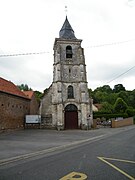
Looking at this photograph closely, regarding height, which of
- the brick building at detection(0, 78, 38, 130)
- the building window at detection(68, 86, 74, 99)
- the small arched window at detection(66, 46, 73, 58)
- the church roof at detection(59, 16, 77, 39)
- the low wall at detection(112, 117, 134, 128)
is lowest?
the low wall at detection(112, 117, 134, 128)

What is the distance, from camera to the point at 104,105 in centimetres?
7294

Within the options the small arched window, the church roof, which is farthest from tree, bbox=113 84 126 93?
the small arched window

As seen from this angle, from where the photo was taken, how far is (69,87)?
37531 mm

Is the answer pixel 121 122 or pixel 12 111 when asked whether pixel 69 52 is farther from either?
pixel 121 122

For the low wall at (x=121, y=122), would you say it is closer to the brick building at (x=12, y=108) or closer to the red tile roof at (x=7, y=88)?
the brick building at (x=12, y=108)

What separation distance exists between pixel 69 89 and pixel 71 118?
16.0 feet

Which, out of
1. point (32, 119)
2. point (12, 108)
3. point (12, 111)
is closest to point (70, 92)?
point (32, 119)

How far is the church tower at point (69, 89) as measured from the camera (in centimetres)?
3584

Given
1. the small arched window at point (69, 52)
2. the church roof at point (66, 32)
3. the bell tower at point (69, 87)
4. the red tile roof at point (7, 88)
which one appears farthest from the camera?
the church roof at point (66, 32)

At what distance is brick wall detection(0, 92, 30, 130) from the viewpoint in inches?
1216

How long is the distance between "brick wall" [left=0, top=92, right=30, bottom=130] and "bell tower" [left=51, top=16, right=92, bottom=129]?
18.3 ft

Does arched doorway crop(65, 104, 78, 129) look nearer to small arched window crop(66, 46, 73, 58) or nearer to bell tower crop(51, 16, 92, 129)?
bell tower crop(51, 16, 92, 129)

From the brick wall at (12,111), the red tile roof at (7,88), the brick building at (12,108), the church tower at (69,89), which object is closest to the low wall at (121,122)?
the church tower at (69,89)

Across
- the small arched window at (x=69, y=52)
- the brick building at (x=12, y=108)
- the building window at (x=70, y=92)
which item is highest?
the small arched window at (x=69, y=52)
